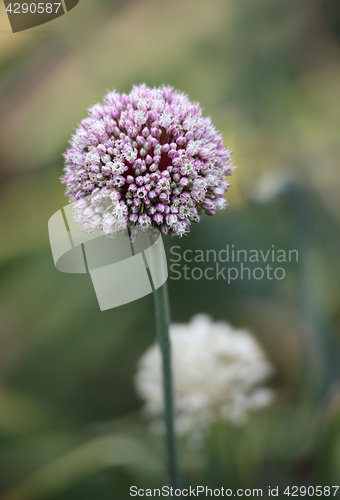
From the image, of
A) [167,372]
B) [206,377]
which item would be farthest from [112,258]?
[206,377]

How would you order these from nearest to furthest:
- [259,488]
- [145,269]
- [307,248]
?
1. [145,269]
2. [259,488]
3. [307,248]

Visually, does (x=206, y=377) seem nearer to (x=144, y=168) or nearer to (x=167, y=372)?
(x=167, y=372)

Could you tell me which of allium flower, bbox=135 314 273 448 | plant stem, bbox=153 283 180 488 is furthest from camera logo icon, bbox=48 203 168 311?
allium flower, bbox=135 314 273 448

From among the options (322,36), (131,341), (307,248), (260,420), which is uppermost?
(322,36)

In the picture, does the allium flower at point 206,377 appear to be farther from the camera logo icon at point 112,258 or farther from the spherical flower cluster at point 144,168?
the spherical flower cluster at point 144,168

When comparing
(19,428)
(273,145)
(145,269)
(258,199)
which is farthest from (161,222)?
(19,428)

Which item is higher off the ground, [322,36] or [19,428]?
[322,36]

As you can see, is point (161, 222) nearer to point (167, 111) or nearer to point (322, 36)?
point (167, 111)
